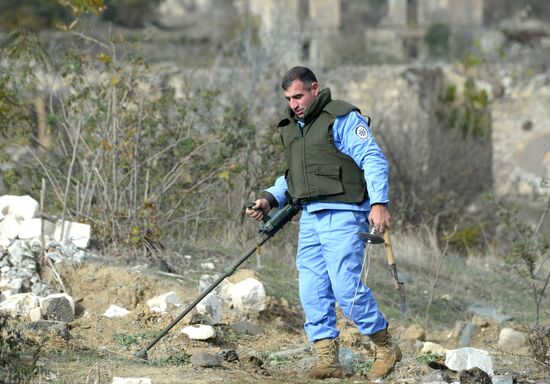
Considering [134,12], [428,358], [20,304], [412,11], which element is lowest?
[428,358]

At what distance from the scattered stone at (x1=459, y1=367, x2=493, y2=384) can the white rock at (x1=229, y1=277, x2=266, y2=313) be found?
2.69 metres

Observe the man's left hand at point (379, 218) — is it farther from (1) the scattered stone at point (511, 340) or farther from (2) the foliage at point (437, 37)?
(2) the foliage at point (437, 37)

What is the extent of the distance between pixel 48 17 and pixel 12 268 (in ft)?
118

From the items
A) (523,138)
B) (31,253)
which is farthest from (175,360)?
(523,138)

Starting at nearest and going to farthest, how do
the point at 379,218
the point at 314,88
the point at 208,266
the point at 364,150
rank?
the point at 379,218, the point at 364,150, the point at 314,88, the point at 208,266

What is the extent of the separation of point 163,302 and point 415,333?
82.6 inches

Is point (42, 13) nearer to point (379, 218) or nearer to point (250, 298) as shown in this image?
point (250, 298)

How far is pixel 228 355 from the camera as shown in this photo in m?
8.03

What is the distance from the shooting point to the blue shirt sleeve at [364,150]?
24.1 ft

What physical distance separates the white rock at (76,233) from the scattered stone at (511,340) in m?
Answer: 3.68

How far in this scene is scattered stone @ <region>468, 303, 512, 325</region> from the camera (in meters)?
11.9

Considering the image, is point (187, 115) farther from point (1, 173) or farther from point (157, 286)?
point (157, 286)

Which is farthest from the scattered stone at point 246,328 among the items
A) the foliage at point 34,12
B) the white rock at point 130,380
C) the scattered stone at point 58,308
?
the foliage at point 34,12

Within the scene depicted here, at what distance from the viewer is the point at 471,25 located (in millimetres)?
55688
